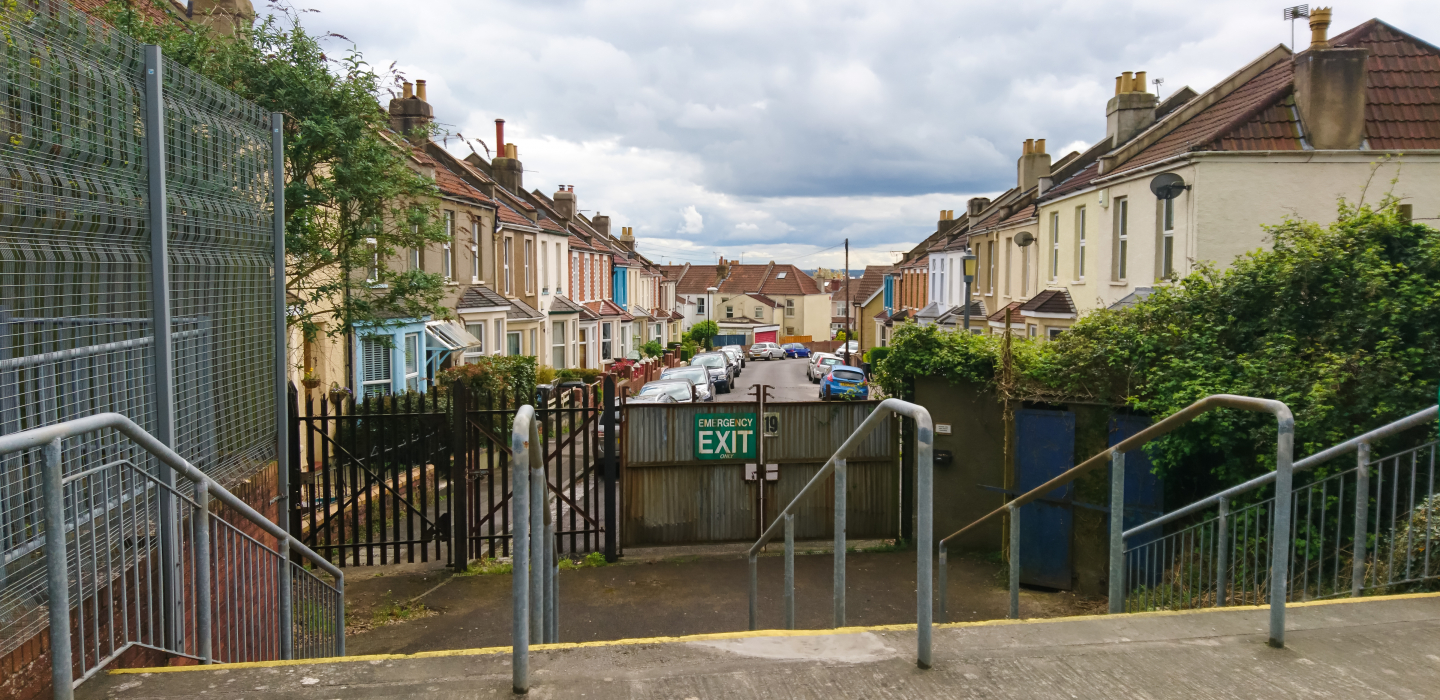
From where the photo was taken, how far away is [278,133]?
6551mm

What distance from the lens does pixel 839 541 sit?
4.23 m

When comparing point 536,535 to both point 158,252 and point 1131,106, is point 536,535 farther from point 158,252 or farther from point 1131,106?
point 1131,106

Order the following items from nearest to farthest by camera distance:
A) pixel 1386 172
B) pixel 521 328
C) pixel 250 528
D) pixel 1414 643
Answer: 1. pixel 1414 643
2. pixel 250 528
3. pixel 1386 172
4. pixel 521 328

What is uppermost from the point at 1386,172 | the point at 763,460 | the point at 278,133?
the point at 1386,172

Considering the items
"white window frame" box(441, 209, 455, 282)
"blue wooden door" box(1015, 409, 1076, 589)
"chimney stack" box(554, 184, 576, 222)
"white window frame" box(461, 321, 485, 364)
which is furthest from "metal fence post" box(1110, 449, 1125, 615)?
"chimney stack" box(554, 184, 576, 222)

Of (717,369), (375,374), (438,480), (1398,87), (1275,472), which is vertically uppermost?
(1398,87)

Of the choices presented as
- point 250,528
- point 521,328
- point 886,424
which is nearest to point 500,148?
point 521,328

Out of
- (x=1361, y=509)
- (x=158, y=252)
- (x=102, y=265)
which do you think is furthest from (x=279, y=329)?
(x=1361, y=509)

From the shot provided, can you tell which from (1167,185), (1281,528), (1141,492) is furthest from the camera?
(1167,185)

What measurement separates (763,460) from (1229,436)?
470 cm

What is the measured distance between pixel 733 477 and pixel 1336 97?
40.8 feet

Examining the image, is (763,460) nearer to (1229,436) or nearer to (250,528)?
(1229,436)

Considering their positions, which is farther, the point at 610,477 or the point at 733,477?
the point at 733,477

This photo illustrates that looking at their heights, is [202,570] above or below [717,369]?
above
